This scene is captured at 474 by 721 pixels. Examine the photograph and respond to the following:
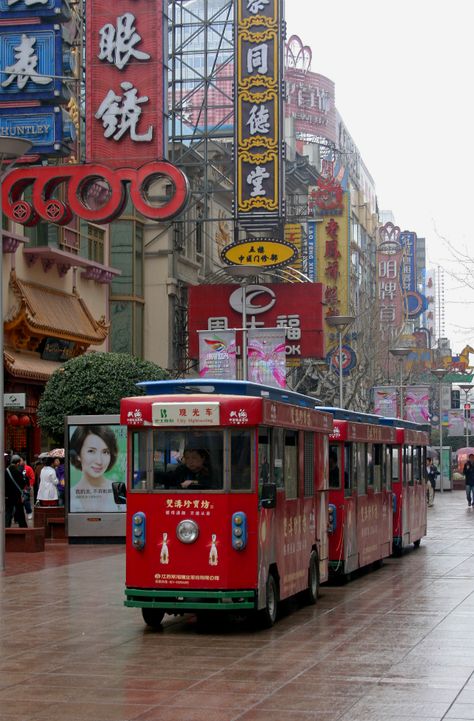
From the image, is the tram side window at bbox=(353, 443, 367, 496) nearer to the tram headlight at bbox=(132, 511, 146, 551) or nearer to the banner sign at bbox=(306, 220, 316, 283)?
the tram headlight at bbox=(132, 511, 146, 551)

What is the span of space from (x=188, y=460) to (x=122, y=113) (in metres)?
19.7

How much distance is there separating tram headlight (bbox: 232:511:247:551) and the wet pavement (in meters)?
0.98

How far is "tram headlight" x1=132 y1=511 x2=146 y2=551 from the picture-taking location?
14382 mm

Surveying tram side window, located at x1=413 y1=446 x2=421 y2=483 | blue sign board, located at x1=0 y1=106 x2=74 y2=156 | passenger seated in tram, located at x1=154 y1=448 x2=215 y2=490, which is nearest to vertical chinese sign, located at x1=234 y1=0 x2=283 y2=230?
blue sign board, located at x1=0 y1=106 x2=74 y2=156

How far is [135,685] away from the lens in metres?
11.1

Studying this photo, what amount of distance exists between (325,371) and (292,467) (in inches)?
1712

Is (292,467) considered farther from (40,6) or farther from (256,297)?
(256,297)

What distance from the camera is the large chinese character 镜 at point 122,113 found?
32344 mm

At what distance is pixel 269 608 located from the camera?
48.4 feet

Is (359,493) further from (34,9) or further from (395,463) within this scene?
(34,9)

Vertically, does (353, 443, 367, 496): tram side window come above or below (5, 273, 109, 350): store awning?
below

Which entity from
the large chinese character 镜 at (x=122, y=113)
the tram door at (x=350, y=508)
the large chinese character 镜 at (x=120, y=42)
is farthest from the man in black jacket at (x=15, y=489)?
the large chinese character 镜 at (x=120, y=42)

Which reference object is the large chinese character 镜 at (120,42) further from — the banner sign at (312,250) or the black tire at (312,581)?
the banner sign at (312,250)

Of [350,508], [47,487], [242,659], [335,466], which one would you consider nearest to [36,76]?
[47,487]
